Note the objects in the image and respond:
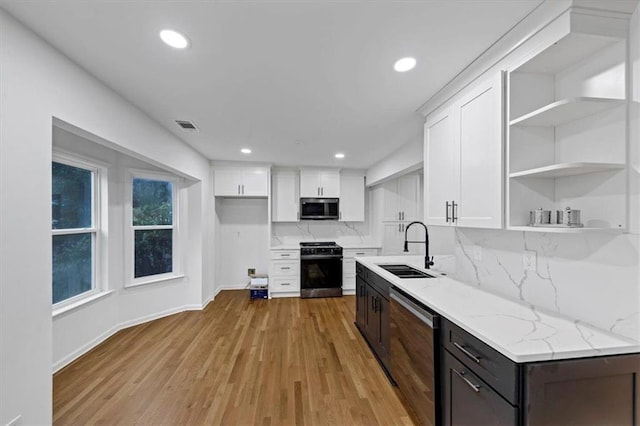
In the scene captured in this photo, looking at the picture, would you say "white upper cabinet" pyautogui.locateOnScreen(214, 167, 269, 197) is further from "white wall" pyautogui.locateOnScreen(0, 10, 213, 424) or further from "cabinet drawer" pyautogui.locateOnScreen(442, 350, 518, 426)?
"cabinet drawer" pyautogui.locateOnScreen(442, 350, 518, 426)

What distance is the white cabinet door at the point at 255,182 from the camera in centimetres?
490

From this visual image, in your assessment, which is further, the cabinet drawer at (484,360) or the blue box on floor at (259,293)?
the blue box on floor at (259,293)

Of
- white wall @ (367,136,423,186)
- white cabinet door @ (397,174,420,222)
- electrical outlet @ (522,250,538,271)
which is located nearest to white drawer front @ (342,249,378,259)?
white cabinet door @ (397,174,420,222)

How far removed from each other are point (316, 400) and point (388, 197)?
12.3 ft

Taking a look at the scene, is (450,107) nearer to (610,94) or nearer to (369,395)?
(610,94)

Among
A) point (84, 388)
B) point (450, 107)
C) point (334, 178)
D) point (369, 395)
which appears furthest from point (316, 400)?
point (334, 178)

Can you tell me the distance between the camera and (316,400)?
7.08 feet

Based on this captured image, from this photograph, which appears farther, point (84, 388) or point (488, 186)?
point (84, 388)

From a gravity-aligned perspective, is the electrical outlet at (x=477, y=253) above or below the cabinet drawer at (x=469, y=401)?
above

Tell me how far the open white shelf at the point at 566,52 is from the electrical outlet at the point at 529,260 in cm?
108

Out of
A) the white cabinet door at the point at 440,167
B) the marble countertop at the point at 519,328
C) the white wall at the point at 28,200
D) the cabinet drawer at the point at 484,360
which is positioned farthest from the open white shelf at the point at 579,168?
the white wall at the point at 28,200

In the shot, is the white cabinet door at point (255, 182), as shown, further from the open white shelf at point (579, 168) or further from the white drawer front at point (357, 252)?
the open white shelf at point (579, 168)

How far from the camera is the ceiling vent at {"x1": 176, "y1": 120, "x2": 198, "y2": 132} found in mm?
2891

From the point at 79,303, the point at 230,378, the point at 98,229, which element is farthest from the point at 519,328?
the point at 98,229
